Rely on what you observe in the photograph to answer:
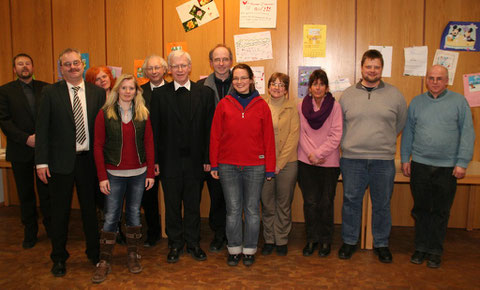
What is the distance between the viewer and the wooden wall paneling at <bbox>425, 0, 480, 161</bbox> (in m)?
3.30

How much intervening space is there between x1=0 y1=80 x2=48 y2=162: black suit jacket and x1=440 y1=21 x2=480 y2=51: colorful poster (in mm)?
3768

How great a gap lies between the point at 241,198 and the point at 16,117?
6.99ft

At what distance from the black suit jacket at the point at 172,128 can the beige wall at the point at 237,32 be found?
1.25 meters

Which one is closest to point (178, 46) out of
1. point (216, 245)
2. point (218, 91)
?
point (218, 91)

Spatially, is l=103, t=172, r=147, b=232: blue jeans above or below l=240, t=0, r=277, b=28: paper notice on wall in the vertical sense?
below

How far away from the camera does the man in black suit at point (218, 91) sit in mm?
2801

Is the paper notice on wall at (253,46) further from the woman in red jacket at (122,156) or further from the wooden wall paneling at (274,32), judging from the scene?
Result: the woman in red jacket at (122,156)

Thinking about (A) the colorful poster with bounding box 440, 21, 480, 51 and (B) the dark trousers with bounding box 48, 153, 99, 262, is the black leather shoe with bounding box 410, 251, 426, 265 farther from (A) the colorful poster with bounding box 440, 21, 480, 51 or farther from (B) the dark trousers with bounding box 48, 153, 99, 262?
(B) the dark trousers with bounding box 48, 153, 99, 262

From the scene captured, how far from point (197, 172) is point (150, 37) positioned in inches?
76.2

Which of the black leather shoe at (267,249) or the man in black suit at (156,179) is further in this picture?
the man in black suit at (156,179)

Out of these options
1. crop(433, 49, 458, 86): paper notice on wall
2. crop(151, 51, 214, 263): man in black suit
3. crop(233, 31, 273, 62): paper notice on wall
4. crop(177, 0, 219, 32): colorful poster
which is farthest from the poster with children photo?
crop(433, 49, 458, 86): paper notice on wall

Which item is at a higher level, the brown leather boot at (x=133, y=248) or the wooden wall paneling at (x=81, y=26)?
the wooden wall paneling at (x=81, y=26)

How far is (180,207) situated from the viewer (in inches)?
103

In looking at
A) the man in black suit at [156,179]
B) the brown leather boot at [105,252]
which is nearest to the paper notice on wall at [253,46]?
the man in black suit at [156,179]
